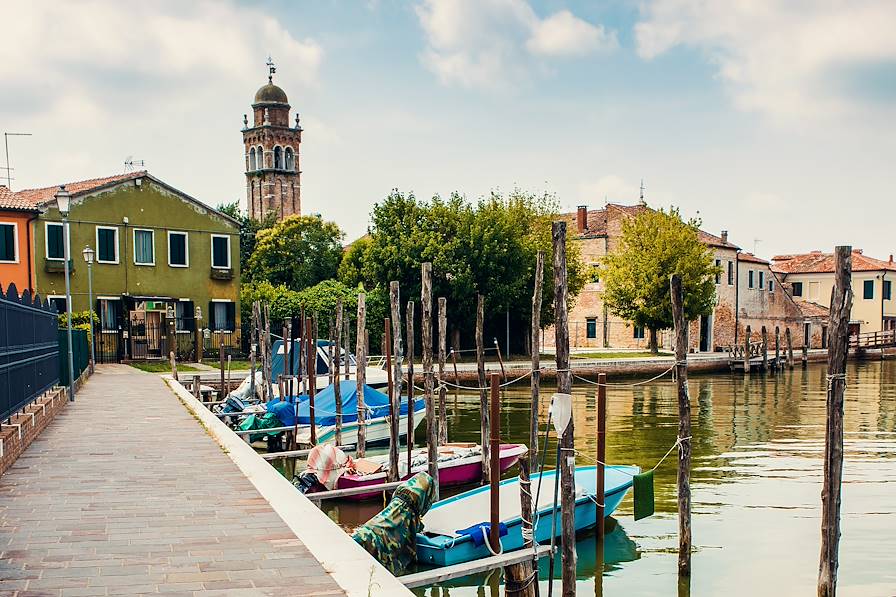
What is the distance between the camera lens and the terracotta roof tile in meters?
34.6

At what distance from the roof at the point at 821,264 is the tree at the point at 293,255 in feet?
124

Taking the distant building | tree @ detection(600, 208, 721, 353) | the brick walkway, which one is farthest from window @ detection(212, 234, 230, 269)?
the distant building

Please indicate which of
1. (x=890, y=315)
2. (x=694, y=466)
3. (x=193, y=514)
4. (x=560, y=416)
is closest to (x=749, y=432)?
(x=694, y=466)

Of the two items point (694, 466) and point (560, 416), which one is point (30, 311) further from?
point (694, 466)

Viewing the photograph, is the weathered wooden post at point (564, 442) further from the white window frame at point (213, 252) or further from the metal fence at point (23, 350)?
the white window frame at point (213, 252)

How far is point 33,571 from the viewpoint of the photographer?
630 cm

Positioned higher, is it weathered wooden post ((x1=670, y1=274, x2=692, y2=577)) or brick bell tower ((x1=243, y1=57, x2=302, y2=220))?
brick bell tower ((x1=243, y1=57, x2=302, y2=220))

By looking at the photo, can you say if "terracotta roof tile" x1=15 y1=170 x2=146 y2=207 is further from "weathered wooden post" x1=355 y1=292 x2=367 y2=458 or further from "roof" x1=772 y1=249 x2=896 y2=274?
"roof" x1=772 y1=249 x2=896 y2=274

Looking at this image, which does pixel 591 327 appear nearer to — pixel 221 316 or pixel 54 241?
pixel 221 316

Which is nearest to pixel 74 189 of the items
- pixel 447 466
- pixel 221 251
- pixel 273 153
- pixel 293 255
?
pixel 221 251

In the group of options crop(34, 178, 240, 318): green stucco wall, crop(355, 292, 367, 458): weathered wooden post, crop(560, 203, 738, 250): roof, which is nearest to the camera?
crop(355, 292, 367, 458): weathered wooden post

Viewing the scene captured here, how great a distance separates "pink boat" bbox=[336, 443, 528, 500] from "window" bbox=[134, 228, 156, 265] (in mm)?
22993

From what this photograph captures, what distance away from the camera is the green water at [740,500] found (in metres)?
11.2

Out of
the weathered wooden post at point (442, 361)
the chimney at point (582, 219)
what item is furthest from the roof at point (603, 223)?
the weathered wooden post at point (442, 361)
